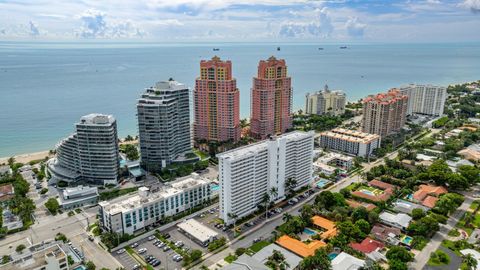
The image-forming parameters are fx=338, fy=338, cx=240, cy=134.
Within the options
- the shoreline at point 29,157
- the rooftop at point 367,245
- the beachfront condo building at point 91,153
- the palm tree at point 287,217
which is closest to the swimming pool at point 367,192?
the rooftop at point 367,245

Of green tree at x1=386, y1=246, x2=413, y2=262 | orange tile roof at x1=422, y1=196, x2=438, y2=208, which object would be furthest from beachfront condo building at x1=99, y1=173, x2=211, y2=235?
orange tile roof at x1=422, y1=196, x2=438, y2=208

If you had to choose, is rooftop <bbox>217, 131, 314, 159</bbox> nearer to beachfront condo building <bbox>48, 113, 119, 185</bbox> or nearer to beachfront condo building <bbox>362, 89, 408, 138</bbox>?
beachfront condo building <bbox>48, 113, 119, 185</bbox>

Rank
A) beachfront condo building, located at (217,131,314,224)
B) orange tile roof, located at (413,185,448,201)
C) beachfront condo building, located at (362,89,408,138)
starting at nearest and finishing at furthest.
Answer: beachfront condo building, located at (217,131,314,224) → orange tile roof, located at (413,185,448,201) → beachfront condo building, located at (362,89,408,138)

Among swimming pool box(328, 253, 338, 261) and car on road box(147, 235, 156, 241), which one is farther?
car on road box(147, 235, 156, 241)

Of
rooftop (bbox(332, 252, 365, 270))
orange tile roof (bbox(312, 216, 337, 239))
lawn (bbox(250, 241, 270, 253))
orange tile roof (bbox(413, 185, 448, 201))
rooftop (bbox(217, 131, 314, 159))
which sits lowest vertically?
lawn (bbox(250, 241, 270, 253))

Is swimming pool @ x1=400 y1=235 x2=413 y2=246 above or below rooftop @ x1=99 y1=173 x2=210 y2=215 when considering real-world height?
below

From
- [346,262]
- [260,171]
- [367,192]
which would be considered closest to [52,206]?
[260,171]

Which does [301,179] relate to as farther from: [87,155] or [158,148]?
[87,155]
